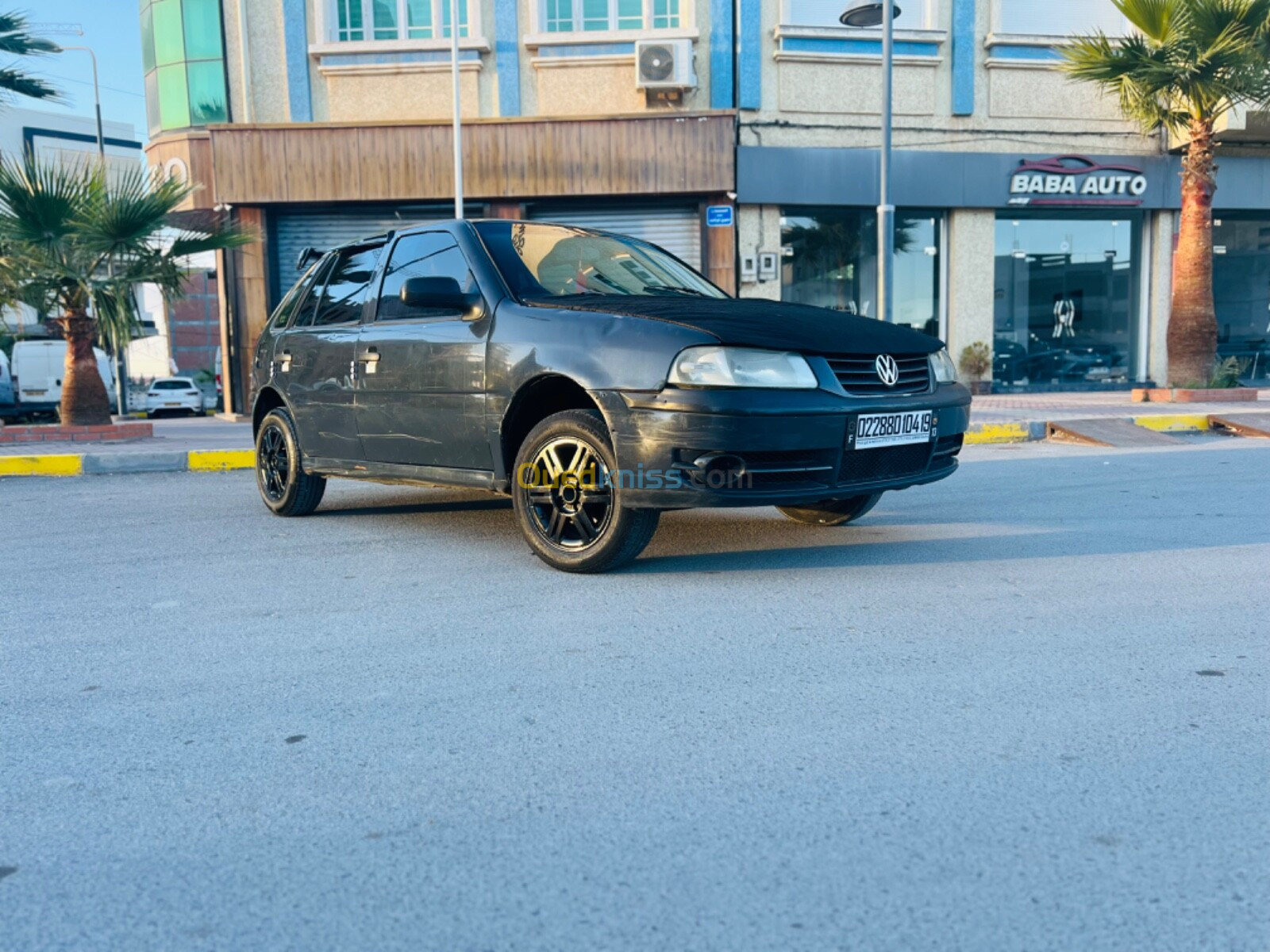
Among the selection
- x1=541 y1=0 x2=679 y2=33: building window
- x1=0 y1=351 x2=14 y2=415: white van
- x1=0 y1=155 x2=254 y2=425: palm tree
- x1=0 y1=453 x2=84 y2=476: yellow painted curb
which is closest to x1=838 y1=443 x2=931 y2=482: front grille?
x1=0 y1=453 x2=84 y2=476: yellow painted curb

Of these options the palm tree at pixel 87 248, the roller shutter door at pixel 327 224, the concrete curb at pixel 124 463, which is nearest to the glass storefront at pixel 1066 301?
the roller shutter door at pixel 327 224

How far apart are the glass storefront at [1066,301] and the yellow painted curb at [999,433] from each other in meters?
7.93

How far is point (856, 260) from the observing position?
18406 mm

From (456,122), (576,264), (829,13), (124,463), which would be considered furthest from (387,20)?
(576,264)

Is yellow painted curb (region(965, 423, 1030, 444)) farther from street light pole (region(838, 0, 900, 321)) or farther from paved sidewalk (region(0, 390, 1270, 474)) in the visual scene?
street light pole (region(838, 0, 900, 321))

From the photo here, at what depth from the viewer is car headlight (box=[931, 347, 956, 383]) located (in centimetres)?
513

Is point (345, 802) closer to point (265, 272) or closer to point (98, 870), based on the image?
point (98, 870)

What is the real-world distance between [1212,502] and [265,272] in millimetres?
14702

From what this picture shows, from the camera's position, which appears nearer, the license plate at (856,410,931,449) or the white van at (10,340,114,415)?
the license plate at (856,410,931,449)

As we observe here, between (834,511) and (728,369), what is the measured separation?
184 cm

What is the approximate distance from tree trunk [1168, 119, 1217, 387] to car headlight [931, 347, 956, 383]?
11846 millimetres

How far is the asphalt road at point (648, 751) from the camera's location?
196 centimetres

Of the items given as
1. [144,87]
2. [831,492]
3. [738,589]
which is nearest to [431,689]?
[738,589]

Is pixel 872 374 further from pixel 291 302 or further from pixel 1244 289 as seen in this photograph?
pixel 1244 289
